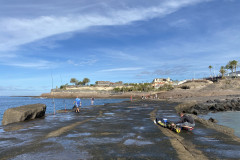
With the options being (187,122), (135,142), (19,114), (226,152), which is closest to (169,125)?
(187,122)

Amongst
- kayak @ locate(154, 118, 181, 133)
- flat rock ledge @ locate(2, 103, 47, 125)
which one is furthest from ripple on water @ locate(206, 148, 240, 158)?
flat rock ledge @ locate(2, 103, 47, 125)

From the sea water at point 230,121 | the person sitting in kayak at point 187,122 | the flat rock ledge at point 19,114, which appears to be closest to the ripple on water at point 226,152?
the person sitting in kayak at point 187,122

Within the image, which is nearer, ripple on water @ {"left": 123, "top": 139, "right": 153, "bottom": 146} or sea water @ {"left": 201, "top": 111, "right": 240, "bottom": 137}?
ripple on water @ {"left": 123, "top": 139, "right": 153, "bottom": 146}

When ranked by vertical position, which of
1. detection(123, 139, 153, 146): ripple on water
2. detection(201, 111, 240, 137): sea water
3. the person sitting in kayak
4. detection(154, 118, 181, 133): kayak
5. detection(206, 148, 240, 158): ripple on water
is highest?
the person sitting in kayak

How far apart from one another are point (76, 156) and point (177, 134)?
737 centimetres

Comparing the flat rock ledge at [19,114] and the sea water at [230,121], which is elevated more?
the flat rock ledge at [19,114]

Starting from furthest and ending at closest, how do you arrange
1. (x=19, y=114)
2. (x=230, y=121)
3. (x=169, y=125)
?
(x=230, y=121) → (x=19, y=114) → (x=169, y=125)

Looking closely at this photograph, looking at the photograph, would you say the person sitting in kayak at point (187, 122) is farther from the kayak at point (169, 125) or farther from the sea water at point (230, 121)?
the sea water at point (230, 121)

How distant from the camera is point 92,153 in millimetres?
8984

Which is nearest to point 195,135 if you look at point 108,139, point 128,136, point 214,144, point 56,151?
point 214,144

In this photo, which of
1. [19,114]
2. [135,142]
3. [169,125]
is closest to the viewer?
[135,142]

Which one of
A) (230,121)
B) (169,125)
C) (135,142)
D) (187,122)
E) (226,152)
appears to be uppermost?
(187,122)

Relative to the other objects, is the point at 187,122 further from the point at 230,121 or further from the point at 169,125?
the point at 230,121

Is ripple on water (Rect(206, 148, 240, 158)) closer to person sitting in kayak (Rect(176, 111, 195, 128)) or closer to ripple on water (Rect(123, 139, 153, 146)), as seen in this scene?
ripple on water (Rect(123, 139, 153, 146))
